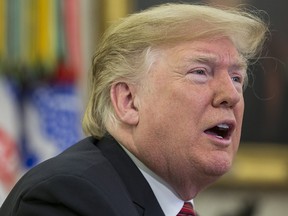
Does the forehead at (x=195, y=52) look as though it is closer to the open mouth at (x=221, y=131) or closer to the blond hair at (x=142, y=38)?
the blond hair at (x=142, y=38)

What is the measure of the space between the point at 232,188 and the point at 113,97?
278cm

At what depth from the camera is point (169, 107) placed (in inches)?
86.7

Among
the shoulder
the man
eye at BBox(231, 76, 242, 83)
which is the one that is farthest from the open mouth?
the shoulder

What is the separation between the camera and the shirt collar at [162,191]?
2199mm

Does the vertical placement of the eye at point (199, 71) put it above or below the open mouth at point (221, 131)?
above

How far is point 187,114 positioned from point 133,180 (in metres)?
0.21

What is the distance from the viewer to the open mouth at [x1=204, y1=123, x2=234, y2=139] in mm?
2211

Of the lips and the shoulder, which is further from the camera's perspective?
the lips

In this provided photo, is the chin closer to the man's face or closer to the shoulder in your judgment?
the man's face

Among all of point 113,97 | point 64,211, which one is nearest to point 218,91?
point 113,97

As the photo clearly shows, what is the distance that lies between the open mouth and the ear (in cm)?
19

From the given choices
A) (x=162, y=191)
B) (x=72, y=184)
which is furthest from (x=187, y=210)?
(x=72, y=184)

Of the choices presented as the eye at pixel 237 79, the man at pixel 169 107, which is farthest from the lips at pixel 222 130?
the eye at pixel 237 79

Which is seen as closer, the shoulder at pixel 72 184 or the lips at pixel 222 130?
the shoulder at pixel 72 184
